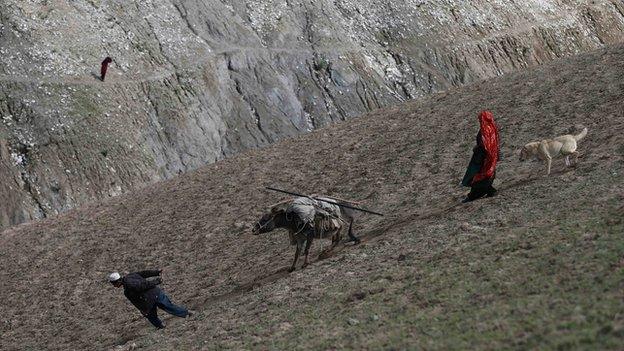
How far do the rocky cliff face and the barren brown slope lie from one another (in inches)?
333

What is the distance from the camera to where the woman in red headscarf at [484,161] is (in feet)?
49.1

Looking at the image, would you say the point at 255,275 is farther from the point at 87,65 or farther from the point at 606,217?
the point at 87,65

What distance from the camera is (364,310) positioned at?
10.8 meters

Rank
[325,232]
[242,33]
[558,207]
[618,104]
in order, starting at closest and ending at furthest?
[558,207] → [325,232] → [618,104] → [242,33]

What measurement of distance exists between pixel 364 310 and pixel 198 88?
95.0 feet

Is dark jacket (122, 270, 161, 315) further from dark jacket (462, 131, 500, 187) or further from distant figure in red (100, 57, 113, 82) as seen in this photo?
distant figure in red (100, 57, 113, 82)

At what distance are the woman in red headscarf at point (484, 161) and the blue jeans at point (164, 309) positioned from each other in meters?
5.83

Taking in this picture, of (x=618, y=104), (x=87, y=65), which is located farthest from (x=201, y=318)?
(x=87, y=65)

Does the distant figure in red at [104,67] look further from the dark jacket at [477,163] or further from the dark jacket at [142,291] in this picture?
the dark jacket at [477,163]

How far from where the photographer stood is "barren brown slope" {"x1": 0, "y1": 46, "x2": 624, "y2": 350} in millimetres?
9602

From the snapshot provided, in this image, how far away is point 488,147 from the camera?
1496 cm

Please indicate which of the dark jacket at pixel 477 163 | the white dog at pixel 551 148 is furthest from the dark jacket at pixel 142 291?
the white dog at pixel 551 148

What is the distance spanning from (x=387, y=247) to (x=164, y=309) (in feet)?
13.0

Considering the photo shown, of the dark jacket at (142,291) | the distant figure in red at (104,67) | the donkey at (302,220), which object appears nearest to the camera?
the dark jacket at (142,291)
